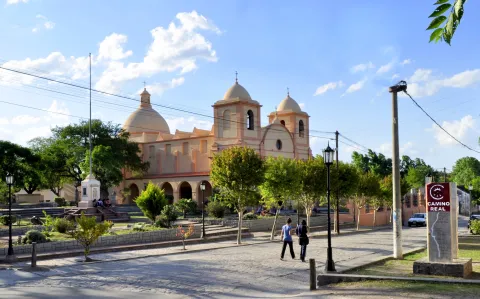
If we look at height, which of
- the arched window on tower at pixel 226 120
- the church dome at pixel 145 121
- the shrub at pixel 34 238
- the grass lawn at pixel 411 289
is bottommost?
the grass lawn at pixel 411 289

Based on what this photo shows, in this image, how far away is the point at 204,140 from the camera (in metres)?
55.3

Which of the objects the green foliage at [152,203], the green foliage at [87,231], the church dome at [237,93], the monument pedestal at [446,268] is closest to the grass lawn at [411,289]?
the monument pedestal at [446,268]

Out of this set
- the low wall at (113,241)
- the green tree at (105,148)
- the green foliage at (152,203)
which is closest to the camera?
the low wall at (113,241)

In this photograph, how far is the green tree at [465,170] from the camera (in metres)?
99.3

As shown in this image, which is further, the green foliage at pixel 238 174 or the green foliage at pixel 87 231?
the green foliage at pixel 238 174

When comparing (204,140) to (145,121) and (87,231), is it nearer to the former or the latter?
(145,121)

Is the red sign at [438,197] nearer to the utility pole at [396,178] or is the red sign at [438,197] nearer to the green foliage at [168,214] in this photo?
the utility pole at [396,178]

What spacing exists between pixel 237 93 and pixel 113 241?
3161 centimetres

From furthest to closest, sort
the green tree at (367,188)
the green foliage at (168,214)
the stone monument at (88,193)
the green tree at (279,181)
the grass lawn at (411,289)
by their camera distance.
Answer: the green tree at (367,188)
the stone monument at (88,193)
the green foliage at (168,214)
the green tree at (279,181)
the grass lawn at (411,289)

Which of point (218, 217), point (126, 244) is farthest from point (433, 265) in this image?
point (218, 217)

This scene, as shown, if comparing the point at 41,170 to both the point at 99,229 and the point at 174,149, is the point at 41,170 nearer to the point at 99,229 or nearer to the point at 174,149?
the point at 174,149

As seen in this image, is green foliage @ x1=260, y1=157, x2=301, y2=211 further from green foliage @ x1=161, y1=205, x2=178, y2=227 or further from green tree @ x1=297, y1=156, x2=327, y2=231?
green foliage @ x1=161, y1=205, x2=178, y2=227

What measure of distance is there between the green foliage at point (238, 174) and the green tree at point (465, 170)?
84.6 m

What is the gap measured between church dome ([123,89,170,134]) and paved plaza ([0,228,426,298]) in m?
43.9
